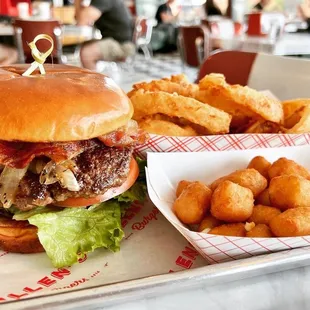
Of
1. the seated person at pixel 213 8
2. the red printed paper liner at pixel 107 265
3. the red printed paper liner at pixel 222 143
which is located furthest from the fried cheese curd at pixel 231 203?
the seated person at pixel 213 8

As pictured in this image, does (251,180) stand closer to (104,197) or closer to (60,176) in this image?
(104,197)

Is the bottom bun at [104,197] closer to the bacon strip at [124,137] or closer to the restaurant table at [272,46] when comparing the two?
the bacon strip at [124,137]

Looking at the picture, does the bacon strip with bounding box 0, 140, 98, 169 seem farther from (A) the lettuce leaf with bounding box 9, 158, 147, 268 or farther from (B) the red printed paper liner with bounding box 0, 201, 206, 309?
(B) the red printed paper liner with bounding box 0, 201, 206, 309

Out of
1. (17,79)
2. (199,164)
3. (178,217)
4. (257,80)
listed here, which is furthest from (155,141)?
(257,80)

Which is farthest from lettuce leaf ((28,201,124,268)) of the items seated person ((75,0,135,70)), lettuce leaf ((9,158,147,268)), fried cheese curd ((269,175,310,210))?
seated person ((75,0,135,70))

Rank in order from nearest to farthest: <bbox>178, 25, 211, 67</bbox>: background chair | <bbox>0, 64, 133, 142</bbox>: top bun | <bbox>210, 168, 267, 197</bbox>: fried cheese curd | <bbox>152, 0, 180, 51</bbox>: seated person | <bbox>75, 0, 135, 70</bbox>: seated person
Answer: <bbox>0, 64, 133, 142</bbox>: top bun
<bbox>210, 168, 267, 197</bbox>: fried cheese curd
<bbox>178, 25, 211, 67</bbox>: background chair
<bbox>75, 0, 135, 70</bbox>: seated person
<bbox>152, 0, 180, 51</bbox>: seated person

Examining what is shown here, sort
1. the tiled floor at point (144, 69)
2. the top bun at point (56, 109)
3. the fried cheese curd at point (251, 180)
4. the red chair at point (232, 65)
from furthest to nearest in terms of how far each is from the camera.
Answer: the tiled floor at point (144, 69) < the red chair at point (232, 65) < the fried cheese curd at point (251, 180) < the top bun at point (56, 109)
